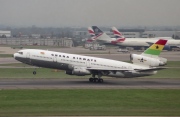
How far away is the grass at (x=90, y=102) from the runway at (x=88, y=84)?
4.03 m

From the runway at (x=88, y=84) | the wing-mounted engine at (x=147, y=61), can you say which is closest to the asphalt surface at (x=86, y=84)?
the runway at (x=88, y=84)

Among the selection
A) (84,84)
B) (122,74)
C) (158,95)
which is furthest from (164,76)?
(158,95)

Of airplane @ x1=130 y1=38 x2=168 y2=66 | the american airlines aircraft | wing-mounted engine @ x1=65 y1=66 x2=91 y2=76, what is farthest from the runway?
the american airlines aircraft

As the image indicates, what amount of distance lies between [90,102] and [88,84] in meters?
16.1

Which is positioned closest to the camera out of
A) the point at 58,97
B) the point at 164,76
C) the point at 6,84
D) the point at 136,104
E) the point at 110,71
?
the point at 136,104

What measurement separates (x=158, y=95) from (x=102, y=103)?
8.64 m

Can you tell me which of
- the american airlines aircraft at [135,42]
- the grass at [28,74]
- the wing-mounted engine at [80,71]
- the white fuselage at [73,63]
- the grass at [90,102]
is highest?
the american airlines aircraft at [135,42]

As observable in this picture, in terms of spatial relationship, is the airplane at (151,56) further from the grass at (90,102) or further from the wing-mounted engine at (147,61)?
the grass at (90,102)

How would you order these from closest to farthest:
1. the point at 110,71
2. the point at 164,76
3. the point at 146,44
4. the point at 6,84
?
the point at 6,84
the point at 110,71
the point at 164,76
the point at 146,44

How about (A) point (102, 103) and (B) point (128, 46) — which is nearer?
(A) point (102, 103)

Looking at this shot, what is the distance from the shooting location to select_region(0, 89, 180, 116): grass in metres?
34.6

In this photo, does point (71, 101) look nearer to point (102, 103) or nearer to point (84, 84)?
point (102, 103)

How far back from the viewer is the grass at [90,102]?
3462cm

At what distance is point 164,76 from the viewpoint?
68500mm
